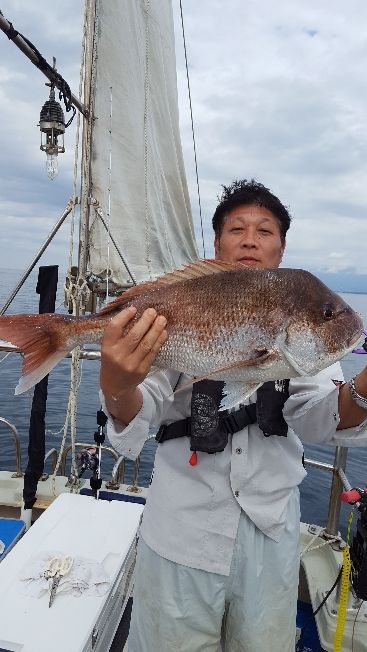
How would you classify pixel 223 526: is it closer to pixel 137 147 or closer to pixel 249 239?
pixel 249 239

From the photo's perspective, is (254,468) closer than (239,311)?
No

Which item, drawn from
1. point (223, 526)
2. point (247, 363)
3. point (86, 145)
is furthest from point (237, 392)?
point (86, 145)

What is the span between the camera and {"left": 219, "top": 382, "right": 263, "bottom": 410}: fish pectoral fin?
1.81 meters

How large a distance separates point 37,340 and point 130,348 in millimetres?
453

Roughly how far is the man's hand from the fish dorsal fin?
12 cm

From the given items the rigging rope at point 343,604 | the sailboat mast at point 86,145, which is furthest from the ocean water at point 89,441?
the rigging rope at point 343,604

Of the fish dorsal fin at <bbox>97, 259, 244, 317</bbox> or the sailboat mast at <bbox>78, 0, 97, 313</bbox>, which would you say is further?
the sailboat mast at <bbox>78, 0, 97, 313</bbox>

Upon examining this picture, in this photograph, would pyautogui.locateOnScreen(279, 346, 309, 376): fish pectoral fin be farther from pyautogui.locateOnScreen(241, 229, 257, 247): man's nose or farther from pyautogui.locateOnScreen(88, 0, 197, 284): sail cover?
pyautogui.locateOnScreen(88, 0, 197, 284): sail cover

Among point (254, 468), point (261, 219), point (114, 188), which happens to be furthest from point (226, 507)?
point (114, 188)

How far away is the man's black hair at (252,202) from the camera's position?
2.44 metres

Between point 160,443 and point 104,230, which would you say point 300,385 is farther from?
point 104,230

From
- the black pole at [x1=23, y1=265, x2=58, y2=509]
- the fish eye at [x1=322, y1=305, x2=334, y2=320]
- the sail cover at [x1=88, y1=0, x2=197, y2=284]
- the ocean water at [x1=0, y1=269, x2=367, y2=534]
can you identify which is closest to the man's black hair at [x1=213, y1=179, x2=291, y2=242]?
the fish eye at [x1=322, y1=305, x2=334, y2=320]

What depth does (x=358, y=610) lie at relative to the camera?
3.15m

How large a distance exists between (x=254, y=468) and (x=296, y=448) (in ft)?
1.04
